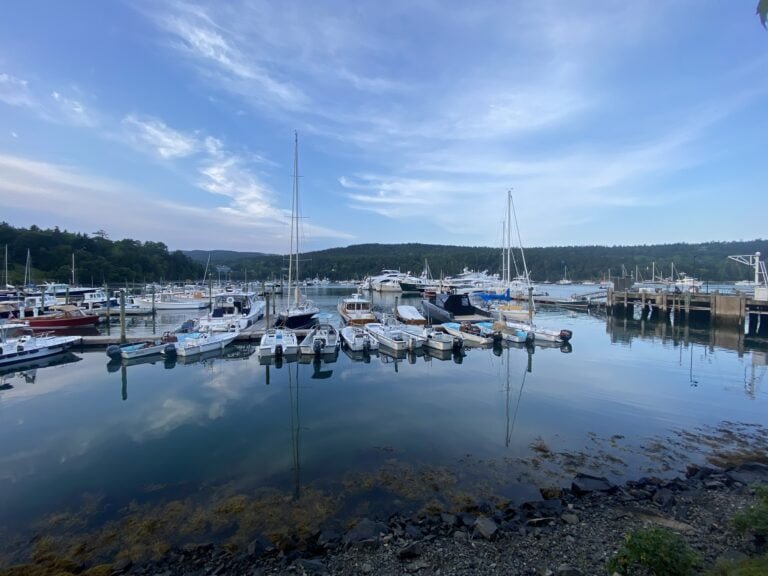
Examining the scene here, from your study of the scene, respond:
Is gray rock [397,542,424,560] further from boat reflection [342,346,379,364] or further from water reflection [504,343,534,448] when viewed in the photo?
boat reflection [342,346,379,364]

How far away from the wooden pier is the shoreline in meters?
33.4

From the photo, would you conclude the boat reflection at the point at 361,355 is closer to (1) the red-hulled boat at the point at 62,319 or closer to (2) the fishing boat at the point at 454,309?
(2) the fishing boat at the point at 454,309

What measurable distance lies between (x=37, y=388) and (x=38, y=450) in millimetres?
7991

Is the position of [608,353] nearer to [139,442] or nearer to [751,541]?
[751,541]

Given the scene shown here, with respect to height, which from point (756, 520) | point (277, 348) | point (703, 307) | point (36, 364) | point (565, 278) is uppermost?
point (565, 278)

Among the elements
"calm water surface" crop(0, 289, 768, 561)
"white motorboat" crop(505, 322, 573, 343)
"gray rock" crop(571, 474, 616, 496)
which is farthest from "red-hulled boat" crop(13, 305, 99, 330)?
"gray rock" crop(571, 474, 616, 496)

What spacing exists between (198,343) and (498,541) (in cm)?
2117

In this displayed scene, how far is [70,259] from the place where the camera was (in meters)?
80.0

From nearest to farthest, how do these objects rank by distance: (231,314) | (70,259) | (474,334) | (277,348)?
(277,348)
(474,334)
(231,314)
(70,259)

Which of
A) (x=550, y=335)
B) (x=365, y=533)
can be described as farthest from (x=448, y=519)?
(x=550, y=335)

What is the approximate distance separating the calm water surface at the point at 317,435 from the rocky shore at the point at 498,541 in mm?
672

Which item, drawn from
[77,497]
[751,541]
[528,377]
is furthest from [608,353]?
[77,497]

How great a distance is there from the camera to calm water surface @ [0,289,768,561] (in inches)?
316

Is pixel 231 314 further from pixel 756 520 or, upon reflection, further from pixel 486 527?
pixel 756 520
